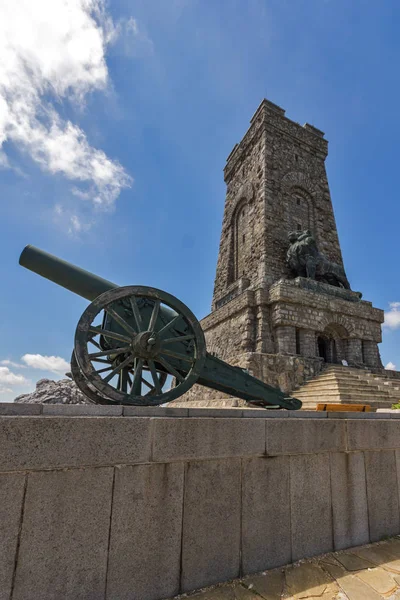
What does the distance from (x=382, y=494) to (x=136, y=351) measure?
9.95ft

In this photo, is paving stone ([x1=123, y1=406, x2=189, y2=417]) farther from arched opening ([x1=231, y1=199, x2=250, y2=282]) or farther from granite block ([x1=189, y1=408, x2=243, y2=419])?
arched opening ([x1=231, y1=199, x2=250, y2=282])

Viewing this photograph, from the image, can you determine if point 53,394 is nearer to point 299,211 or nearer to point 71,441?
point 71,441

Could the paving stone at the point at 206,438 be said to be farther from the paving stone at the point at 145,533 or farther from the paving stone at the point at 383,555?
the paving stone at the point at 383,555

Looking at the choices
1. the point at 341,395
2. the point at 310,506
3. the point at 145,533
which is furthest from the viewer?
the point at 341,395

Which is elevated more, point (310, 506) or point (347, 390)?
point (347, 390)

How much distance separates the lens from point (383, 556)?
9.62 ft

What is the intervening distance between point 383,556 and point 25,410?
3.39 m

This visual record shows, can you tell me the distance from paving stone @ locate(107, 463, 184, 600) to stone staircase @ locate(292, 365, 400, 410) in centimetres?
691

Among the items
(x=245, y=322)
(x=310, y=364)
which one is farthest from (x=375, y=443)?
(x=245, y=322)

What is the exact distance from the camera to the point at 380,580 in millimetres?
2541

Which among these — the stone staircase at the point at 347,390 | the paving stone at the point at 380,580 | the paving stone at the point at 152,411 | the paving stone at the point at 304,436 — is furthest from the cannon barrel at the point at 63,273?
the stone staircase at the point at 347,390

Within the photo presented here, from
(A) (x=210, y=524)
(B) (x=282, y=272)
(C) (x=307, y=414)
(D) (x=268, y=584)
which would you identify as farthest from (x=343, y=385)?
(A) (x=210, y=524)

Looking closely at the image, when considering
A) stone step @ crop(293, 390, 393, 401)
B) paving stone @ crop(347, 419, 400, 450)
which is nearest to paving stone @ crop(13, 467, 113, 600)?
paving stone @ crop(347, 419, 400, 450)

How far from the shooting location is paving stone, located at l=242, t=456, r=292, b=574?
260 centimetres
